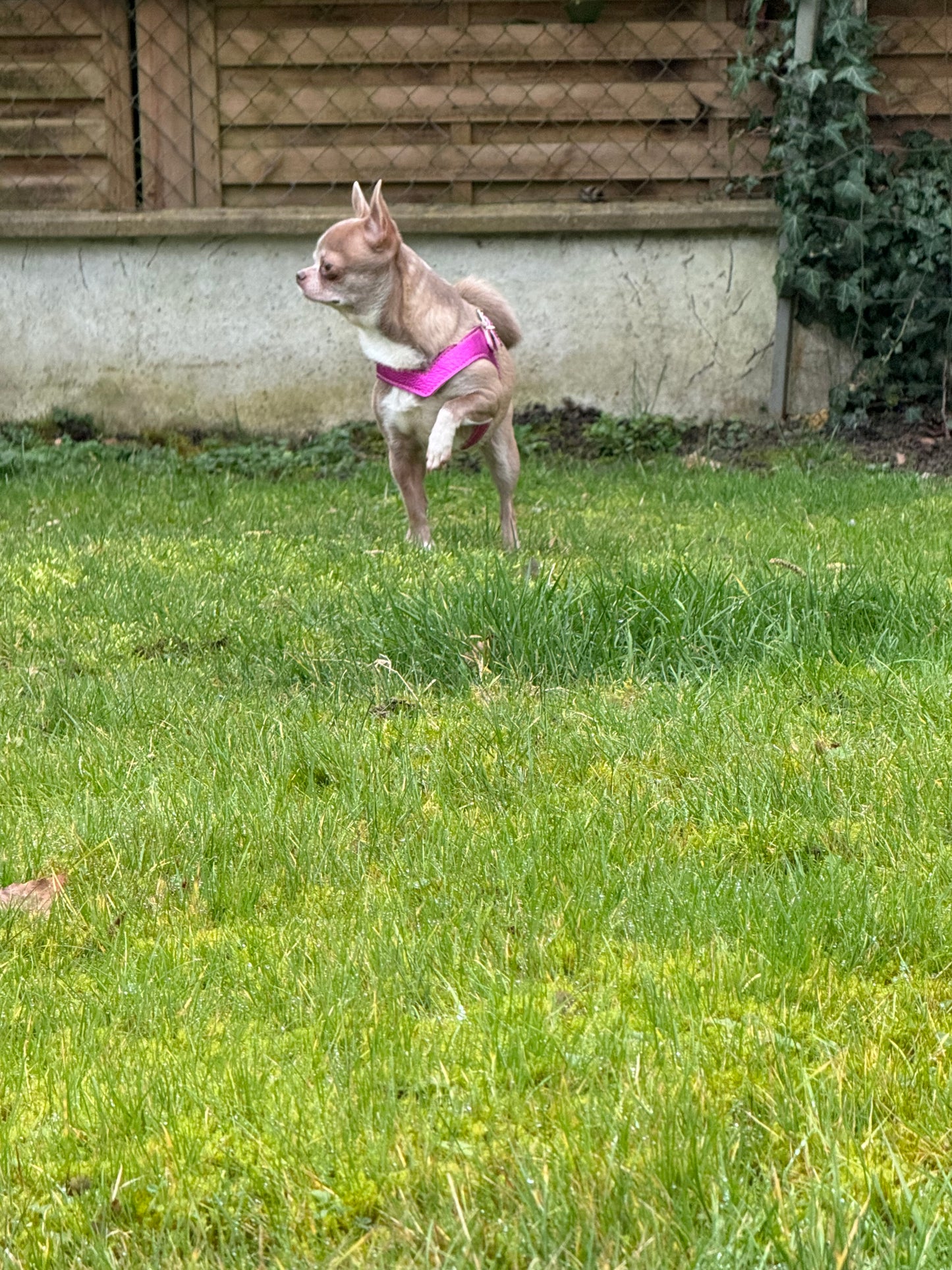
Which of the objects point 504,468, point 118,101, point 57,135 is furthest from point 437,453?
point 57,135

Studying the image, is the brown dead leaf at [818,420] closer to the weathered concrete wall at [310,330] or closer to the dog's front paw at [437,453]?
the weathered concrete wall at [310,330]

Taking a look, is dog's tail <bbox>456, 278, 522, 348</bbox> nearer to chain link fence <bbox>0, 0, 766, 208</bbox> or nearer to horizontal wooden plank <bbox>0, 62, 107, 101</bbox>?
chain link fence <bbox>0, 0, 766, 208</bbox>

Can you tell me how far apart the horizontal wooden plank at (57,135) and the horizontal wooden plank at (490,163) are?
0.81 metres

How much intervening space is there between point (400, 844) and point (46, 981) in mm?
681

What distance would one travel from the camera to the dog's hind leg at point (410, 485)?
5.47m

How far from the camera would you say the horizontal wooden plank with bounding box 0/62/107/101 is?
29.2 feet

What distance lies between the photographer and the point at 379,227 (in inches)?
211

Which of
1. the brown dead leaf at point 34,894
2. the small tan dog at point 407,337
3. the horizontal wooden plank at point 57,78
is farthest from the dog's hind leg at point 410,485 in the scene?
the horizontal wooden plank at point 57,78

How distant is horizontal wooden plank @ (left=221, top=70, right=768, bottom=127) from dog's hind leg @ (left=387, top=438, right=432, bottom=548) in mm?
4064

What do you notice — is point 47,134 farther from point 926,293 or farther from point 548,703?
point 548,703

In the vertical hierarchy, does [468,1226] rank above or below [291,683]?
above

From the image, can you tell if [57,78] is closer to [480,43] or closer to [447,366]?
[480,43]

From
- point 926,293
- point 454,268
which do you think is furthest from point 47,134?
point 926,293

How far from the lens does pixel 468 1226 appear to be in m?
1.48
